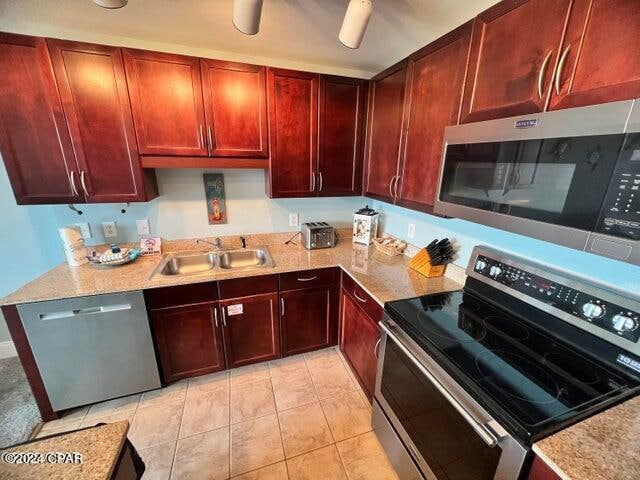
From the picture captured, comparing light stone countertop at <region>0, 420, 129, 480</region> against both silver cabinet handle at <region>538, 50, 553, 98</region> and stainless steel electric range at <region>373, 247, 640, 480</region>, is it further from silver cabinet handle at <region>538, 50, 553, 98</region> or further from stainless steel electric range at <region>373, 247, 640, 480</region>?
silver cabinet handle at <region>538, 50, 553, 98</region>

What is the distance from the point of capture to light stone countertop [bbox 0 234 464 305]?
4.86ft

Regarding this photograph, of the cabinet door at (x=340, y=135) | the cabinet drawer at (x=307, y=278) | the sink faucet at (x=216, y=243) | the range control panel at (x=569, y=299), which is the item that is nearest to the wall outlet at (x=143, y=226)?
the sink faucet at (x=216, y=243)

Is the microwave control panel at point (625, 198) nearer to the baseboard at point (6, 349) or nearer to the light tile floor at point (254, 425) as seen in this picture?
the light tile floor at point (254, 425)

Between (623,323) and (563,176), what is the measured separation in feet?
1.93

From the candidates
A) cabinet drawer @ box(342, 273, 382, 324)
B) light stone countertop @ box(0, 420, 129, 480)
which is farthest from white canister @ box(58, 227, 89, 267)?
cabinet drawer @ box(342, 273, 382, 324)

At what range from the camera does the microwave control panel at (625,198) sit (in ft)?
2.15

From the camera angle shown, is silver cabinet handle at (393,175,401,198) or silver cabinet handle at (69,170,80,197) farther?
silver cabinet handle at (393,175,401,198)

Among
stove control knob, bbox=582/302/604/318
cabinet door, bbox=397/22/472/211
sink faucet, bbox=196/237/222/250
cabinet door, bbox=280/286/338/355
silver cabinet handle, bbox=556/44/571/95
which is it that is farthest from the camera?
sink faucet, bbox=196/237/222/250

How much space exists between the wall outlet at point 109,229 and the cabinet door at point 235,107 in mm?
966

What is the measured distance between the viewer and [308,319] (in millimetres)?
2045

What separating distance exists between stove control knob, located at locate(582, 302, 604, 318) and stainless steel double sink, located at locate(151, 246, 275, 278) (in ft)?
5.30

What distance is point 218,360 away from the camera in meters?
1.90

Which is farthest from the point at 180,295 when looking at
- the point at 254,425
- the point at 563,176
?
the point at 563,176

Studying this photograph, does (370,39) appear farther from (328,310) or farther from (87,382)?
(87,382)
